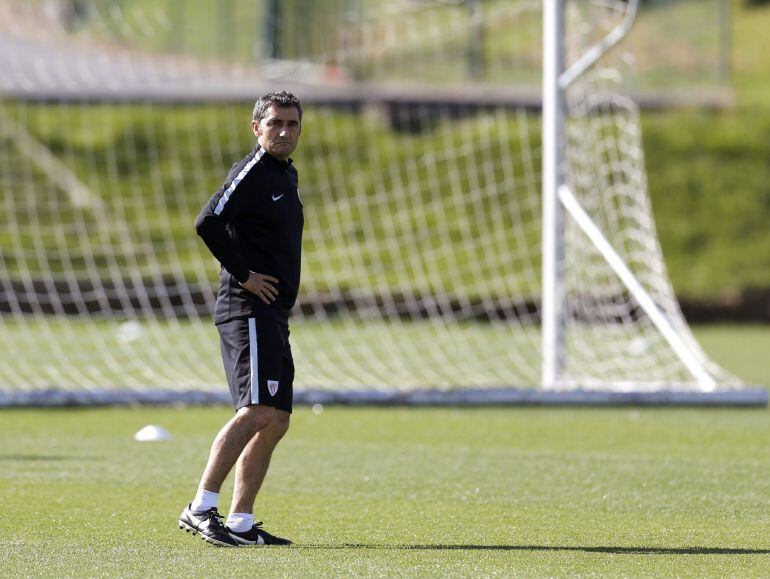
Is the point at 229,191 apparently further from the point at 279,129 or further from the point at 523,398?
the point at 523,398

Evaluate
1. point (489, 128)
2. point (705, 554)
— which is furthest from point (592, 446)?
point (489, 128)

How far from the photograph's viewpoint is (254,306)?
5840 mm

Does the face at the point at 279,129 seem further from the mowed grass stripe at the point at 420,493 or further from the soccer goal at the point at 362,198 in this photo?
the soccer goal at the point at 362,198

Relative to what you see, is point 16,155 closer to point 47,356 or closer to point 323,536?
point 47,356

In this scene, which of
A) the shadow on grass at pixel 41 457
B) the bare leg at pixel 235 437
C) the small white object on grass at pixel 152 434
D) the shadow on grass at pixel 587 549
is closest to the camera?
the shadow on grass at pixel 587 549

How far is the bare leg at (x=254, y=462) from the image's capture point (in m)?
5.84

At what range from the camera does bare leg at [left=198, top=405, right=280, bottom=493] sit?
582 centimetres

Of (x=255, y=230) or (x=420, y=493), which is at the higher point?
(x=255, y=230)

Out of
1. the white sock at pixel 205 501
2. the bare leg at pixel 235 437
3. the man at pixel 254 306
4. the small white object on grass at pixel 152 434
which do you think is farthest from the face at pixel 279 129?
the small white object on grass at pixel 152 434

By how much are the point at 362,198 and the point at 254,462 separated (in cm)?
1393

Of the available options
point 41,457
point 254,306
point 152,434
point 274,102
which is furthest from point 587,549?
point 152,434

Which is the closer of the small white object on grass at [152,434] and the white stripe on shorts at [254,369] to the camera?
the white stripe on shorts at [254,369]

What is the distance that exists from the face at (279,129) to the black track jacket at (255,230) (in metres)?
0.06

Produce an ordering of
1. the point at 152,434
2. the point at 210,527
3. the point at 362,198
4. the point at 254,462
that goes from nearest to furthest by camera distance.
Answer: the point at 210,527 → the point at 254,462 → the point at 152,434 → the point at 362,198
